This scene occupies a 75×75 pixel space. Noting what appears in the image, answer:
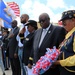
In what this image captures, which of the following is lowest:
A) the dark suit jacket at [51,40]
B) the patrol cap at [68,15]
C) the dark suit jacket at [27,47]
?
the dark suit jacket at [27,47]

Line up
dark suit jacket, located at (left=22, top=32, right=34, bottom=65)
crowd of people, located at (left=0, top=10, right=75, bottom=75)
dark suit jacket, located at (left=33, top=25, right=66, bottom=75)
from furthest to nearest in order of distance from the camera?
1. dark suit jacket, located at (left=22, top=32, right=34, bottom=65)
2. dark suit jacket, located at (left=33, top=25, right=66, bottom=75)
3. crowd of people, located at (left=0, top=10, right=75, bottom=75)

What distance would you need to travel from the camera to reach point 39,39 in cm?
521

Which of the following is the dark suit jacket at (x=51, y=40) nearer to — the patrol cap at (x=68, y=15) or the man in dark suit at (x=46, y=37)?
the man in dark suit at (x=46, y=37)

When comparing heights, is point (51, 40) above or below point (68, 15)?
below

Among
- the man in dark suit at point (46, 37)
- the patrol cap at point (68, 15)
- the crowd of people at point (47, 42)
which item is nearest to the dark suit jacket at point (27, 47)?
the crowd of people at point (47, 42)

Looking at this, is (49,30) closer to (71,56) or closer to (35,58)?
(35,58)

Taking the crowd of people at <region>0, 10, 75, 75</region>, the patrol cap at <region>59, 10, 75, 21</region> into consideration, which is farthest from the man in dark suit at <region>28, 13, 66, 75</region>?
the patrol cap at <region>59, 10, 75, 21</region>

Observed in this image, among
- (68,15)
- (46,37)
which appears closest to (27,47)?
(46,37)

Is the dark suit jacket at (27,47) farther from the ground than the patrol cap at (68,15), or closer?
closer

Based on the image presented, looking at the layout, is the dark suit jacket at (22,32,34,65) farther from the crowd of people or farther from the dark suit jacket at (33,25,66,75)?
the dark suit jacket at (33,25,66,75)

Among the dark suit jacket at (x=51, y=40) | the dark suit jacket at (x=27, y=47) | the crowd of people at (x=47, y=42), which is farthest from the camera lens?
the dark suit jacket at (x=27, y=47)

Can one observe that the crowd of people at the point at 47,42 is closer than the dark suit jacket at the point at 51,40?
Yes

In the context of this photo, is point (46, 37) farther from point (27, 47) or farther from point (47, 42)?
point (27, 47)

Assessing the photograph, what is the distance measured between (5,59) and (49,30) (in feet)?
26.8
